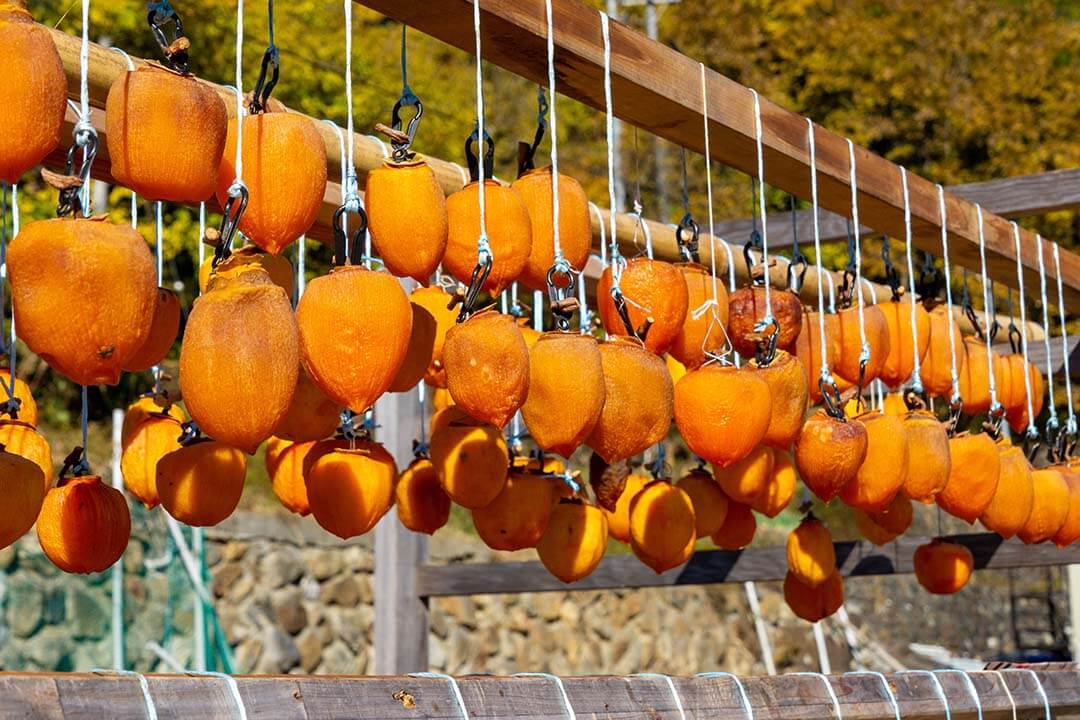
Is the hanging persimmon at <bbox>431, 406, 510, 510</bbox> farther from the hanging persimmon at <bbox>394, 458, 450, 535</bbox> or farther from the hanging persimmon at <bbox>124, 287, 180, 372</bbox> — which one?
the hanging persimmon at <bbox>124, 287, 180, 372</bbox>

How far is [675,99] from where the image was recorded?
8.04ft

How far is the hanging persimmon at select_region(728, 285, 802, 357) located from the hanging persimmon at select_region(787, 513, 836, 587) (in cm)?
55

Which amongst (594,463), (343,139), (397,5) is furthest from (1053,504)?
(397,5)

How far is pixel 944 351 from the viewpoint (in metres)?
3.43

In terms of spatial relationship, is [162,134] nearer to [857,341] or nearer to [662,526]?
[662,526]

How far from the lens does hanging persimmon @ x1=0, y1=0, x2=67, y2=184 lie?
160 cm

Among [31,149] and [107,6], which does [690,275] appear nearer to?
[31,149]

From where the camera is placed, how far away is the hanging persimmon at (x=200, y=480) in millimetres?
2176

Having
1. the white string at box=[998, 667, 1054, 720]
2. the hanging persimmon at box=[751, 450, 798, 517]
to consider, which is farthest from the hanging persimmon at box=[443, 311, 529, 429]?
the white string at box=[998, 667, 1054, 720]

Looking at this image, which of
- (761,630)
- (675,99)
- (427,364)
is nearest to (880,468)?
(675,99)

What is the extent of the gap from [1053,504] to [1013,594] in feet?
30.7

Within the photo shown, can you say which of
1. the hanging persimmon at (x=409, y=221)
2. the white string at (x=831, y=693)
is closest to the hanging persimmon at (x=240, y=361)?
the hanging persimmon at (x=409, y=221)

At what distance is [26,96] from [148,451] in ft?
3.09

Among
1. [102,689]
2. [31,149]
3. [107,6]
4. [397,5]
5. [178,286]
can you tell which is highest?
[107,6]
